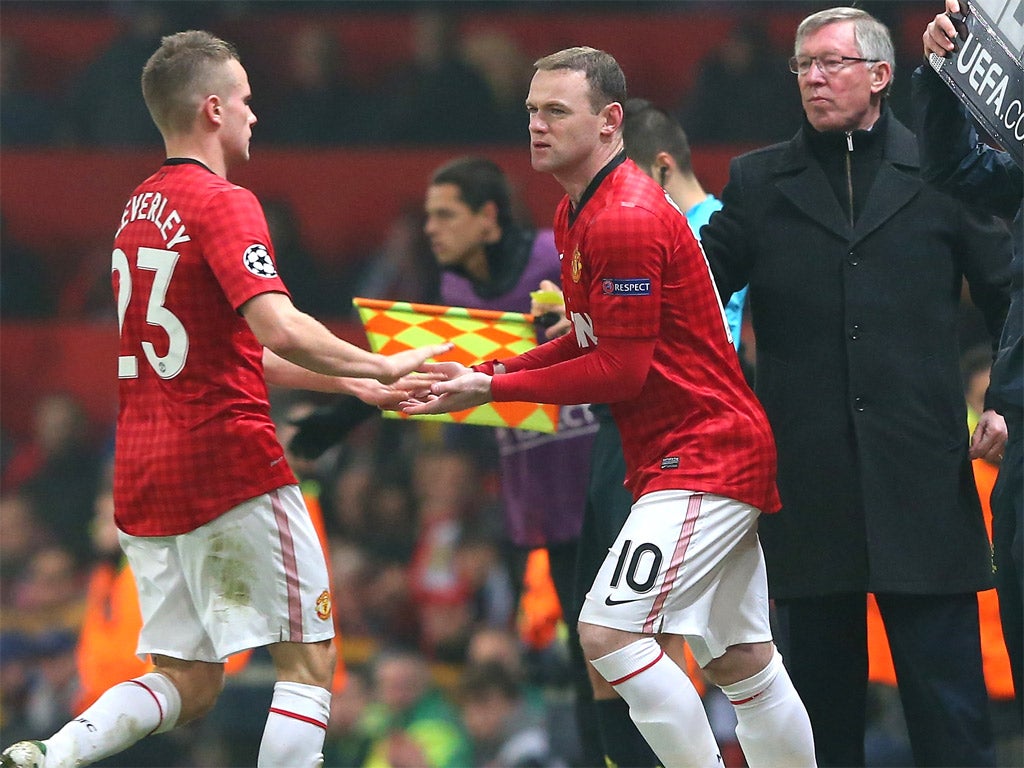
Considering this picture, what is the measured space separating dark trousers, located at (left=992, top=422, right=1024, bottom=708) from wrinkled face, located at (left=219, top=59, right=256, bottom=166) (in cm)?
195

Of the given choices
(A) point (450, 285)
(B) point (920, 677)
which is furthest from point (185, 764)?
(B) point (920, 677)

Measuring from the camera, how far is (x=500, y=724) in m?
6.38

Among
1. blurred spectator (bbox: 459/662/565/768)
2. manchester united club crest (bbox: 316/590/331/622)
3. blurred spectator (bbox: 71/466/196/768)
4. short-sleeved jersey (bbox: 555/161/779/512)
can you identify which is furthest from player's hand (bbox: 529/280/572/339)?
blurred spectator (bbox: 459/662/565/768)

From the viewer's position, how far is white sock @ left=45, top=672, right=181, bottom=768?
146 inches

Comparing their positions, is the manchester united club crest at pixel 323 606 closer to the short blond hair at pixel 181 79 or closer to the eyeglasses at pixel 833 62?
the short blond hair at pixel 181 79

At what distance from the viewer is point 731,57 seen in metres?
8.62

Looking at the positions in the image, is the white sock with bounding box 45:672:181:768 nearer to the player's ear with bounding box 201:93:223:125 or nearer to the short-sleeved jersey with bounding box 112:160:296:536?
the short-sleeved jersey with bounding box 112:160:296:536

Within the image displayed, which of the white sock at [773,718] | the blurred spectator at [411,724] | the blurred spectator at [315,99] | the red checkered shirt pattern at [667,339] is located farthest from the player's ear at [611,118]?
the blurred spectator at [315,99]

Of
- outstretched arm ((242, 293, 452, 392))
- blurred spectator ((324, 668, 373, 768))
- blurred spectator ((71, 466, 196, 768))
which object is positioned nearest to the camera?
outstretched arm ((242, 293, 452, 392))

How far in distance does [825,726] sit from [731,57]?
521cm

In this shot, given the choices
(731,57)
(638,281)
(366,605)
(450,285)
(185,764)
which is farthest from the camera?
(731,57)

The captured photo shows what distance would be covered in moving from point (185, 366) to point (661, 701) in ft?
4.46

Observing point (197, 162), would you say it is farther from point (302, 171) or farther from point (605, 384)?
point (302, 171)

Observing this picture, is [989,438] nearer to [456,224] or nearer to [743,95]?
[456,224]
